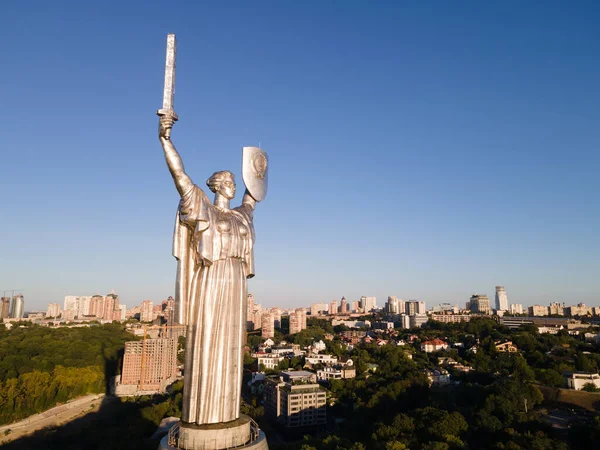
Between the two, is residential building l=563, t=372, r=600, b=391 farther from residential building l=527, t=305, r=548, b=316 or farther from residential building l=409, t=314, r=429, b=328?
residential building l=527, t=305, r=548, b=316

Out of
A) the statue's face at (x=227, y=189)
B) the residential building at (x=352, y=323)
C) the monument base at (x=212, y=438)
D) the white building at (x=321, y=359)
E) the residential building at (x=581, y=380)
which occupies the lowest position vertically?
the white building at (x=321, y=359)

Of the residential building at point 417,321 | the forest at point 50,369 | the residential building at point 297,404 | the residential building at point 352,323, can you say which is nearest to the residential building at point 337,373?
the residential building at point 297,404

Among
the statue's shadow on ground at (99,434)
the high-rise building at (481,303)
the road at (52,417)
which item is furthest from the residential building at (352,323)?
the statue's shadow on ground at (99,434)

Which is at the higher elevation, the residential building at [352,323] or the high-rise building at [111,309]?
the high-rise building at [111,309]

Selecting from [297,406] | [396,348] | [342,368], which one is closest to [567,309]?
[396,348]

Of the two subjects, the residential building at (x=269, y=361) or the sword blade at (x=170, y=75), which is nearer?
the sword blade at (x=170, y=75)

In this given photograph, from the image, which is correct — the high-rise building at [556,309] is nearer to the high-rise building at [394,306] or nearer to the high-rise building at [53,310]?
the high-rise building at [394,306]

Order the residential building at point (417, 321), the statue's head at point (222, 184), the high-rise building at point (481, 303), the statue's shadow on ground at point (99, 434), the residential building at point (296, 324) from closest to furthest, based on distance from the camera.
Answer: the statue's head at point (222, 184) → the statue's shadow on ground at point (99, 434) → the residential building at point (296, 324) → the residential building at point (417, 321) → the high-rise building at point (481, 303)

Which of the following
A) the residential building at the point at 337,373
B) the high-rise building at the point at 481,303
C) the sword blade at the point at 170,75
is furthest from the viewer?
the high-rise building at the point at 481,303
